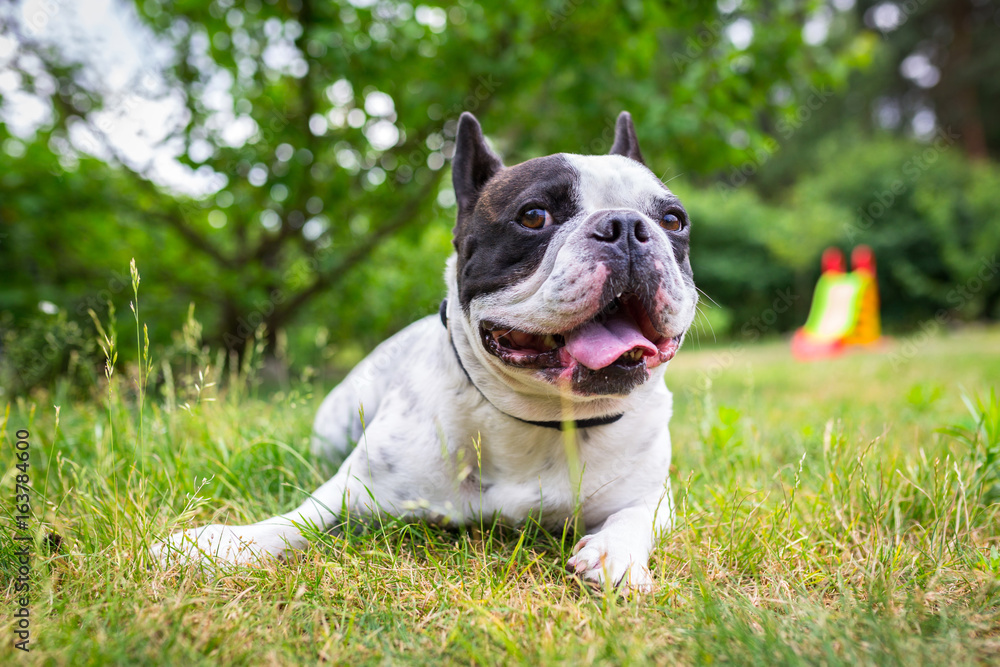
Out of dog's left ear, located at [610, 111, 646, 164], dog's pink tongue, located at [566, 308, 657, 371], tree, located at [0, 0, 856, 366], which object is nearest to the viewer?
dog's pink tongue, located at [566, 308, 657, 371]

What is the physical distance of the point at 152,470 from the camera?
2.15 meters

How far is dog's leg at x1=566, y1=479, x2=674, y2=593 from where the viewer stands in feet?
5.00

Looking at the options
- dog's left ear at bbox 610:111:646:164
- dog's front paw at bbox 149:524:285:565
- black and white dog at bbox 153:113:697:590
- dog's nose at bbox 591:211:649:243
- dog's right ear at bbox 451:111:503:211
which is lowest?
dog's front paw at bbox 149:524:285:565

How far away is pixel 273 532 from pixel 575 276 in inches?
46.4

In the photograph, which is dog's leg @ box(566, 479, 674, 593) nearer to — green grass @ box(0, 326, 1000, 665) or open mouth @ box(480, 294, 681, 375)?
green grass @ box(0, 326, 1000, 665)

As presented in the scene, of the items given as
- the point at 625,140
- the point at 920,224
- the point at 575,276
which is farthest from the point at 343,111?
the point at 920,224

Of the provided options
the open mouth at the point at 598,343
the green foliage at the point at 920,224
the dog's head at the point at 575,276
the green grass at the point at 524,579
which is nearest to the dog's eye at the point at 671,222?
the dog's head at the point at 575,276

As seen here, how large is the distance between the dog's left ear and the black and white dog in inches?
17.1

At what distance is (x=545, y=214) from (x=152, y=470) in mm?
1713

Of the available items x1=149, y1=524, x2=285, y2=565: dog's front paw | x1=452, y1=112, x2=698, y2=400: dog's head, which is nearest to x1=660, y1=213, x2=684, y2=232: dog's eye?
x1=452, y1=112, x2=698, y2=400: dog's head

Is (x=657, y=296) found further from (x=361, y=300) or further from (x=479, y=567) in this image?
(x=361, y=300)

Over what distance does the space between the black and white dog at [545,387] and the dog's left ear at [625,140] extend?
0.43 metres

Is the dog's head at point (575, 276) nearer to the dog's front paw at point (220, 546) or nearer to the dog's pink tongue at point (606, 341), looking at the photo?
the dog's pink tongue at point (606, 341)

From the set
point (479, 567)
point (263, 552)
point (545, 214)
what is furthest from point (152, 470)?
point (545, 214)
